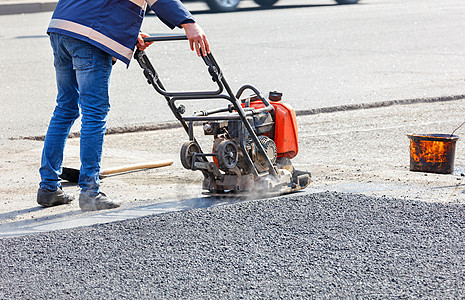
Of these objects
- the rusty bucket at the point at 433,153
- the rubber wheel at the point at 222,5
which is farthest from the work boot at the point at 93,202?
the rubber wheel at the point at 222,5

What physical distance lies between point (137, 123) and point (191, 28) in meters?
3.37

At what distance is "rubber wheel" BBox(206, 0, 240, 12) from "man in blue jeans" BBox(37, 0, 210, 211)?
14.2 m

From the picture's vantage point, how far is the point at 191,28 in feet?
14.4

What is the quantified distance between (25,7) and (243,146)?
15749 mm

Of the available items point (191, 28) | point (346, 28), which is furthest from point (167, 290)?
point (346, 28)

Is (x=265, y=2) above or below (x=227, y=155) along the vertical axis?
below

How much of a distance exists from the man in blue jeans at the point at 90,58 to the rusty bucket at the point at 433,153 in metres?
2.15

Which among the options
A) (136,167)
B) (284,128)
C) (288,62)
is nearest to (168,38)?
(284,128)

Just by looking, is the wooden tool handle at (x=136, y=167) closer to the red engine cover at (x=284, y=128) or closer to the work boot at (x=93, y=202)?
the work boot at (x=93, y=202)

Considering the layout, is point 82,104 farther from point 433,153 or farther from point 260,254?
point 433,153

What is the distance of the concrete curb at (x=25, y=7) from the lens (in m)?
18.8

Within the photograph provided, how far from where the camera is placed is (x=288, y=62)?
1102 centimetres

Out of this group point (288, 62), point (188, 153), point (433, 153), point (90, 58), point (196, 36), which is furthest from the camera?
point (288, 62)

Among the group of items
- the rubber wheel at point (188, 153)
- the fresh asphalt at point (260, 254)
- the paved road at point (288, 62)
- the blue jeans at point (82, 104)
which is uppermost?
the blue jeans at point (82, 104)
